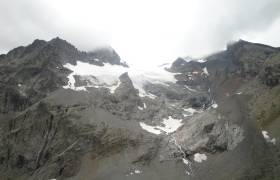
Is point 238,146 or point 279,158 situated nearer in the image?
point 279,158

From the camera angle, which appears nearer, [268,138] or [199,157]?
[268,138]

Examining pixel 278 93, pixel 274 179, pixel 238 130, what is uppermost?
pixel 278 93

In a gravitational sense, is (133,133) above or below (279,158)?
above

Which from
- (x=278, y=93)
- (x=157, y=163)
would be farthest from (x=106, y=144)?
(x=278, y=93)

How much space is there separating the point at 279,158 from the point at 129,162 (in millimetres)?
73141

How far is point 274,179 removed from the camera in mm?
100938

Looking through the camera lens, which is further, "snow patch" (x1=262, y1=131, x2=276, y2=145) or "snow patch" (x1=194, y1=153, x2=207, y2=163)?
"snow patch" (x1=194, y1=153, x2=207, y2=163)

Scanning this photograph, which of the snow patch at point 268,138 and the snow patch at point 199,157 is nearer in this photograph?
the snow patch at point 268,138

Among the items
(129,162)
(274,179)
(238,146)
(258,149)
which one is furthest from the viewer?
(129,162)

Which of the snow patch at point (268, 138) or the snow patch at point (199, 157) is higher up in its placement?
the snow patch at point (268, 138)

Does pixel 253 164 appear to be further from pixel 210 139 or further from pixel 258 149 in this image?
pixel 210 139

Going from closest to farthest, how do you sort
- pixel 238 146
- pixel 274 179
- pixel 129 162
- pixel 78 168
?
pixel 274 179 < pixel 238 146 < pixel 129 162 < pixel 78 168

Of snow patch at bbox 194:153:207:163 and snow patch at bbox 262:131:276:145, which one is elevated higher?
snow patch at bbox 262:131:276:145

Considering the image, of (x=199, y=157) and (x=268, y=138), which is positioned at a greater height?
(x=268, y=138)
